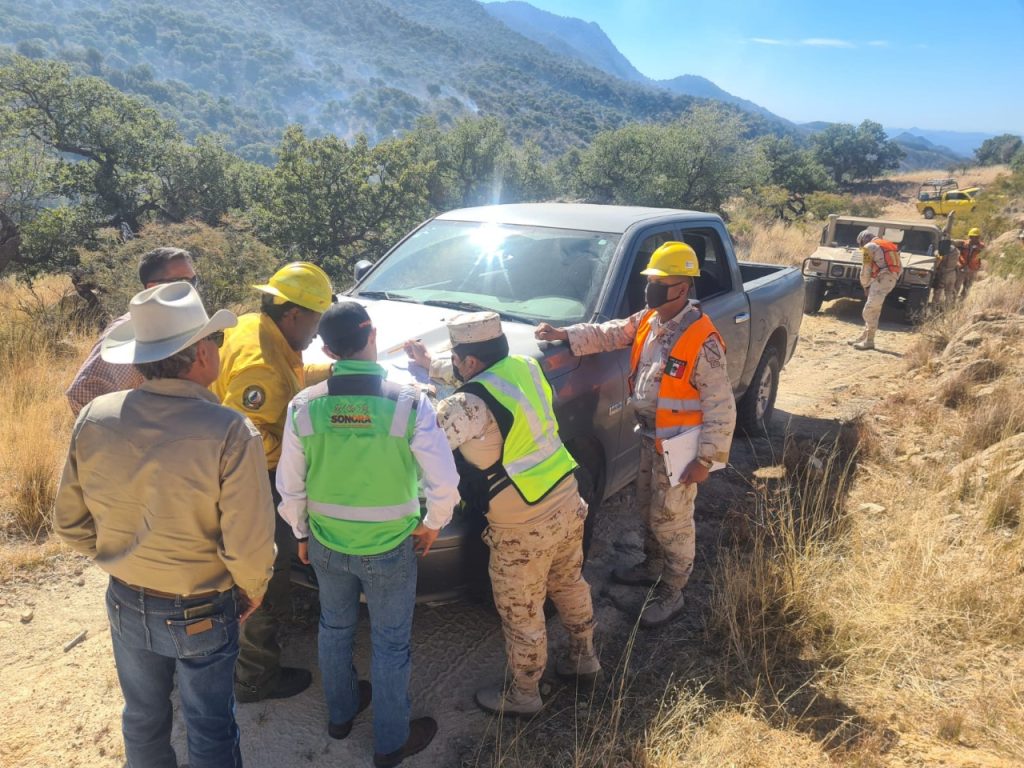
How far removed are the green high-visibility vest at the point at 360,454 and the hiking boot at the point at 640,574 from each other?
1910 millimetres

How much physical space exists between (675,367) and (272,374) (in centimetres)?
180

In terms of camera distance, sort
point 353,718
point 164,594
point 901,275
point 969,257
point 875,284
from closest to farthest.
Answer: point 164,594
point 353,718
point 875,284
point 901,275
point 969,257

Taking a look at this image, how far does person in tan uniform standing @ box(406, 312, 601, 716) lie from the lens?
2.38m

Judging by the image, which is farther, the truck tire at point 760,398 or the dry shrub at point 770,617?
the truck tire at point 760,398

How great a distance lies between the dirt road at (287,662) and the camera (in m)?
2.65

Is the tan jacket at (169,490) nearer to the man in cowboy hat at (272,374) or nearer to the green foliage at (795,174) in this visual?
the man in cowboy hat at (272,374)

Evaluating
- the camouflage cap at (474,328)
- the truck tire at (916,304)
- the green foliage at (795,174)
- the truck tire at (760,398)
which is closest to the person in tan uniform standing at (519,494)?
the camouflage cap at (474,328)

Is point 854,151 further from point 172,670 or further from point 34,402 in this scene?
point 172,670

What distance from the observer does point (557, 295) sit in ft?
12.5

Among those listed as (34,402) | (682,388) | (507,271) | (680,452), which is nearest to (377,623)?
(680,452)

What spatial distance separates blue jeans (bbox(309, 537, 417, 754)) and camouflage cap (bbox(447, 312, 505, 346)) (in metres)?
0.73

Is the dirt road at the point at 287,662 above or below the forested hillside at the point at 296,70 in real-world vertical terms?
below

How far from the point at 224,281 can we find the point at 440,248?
4.95 meters

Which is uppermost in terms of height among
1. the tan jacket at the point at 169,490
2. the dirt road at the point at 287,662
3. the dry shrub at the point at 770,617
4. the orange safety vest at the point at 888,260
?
the orange safety vest at the point at 888,260
